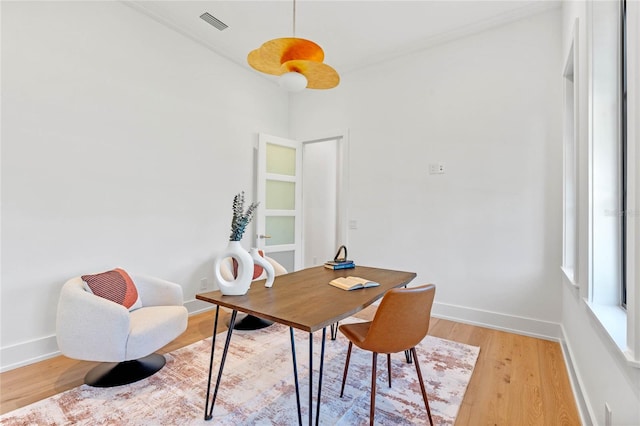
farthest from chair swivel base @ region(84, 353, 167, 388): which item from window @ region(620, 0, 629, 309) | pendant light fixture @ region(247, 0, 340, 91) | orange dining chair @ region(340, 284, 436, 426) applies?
window @ region(620, 0, 629, 309)

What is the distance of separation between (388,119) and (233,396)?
3278 millimetres

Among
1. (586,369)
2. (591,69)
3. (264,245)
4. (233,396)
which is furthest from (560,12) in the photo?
(233,396)

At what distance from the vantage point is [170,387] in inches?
78.1

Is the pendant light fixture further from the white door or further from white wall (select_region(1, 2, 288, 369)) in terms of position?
the white door

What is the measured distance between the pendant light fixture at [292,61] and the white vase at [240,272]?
1.14 metres

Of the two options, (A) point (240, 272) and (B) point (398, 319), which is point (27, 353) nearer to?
(A) point (240, 272)

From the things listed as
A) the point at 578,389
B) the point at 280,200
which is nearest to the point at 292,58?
the point at 280,200

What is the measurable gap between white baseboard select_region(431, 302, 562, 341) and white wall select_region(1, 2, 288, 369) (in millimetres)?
2781

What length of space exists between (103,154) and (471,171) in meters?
3.59

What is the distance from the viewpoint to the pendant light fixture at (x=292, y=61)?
1929 mm

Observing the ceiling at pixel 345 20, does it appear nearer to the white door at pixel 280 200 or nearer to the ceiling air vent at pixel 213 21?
the ceiling air vent at pixel 213 21

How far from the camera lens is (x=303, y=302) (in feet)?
5.20

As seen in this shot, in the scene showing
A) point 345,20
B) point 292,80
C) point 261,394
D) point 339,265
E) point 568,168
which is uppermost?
point 345,20

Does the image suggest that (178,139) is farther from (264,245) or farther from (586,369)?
(586,369)
